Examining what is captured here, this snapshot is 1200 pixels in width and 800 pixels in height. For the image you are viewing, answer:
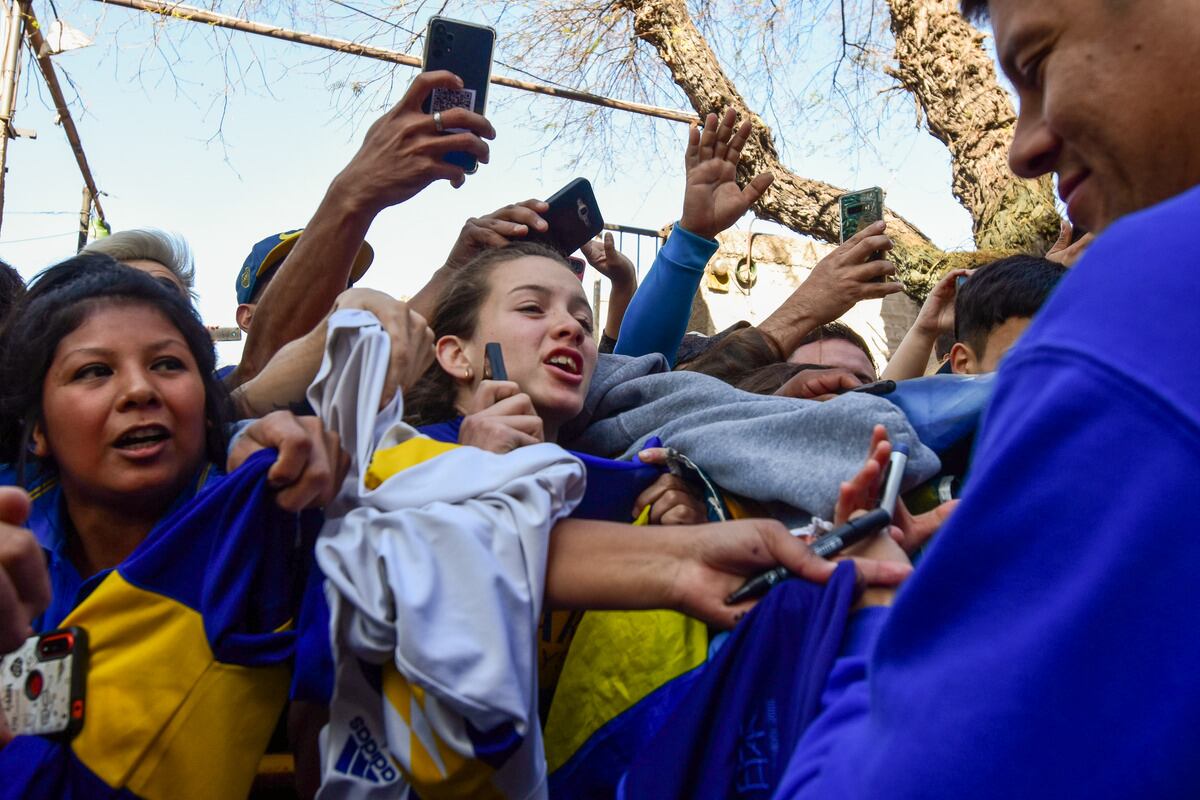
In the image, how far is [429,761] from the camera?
1355 mm

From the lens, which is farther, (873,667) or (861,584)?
(861,584)

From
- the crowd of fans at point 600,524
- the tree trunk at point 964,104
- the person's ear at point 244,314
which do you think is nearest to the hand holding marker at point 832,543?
the crowd of fans at point 600,524

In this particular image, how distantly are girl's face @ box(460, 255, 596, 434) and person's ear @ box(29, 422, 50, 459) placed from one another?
0.89m

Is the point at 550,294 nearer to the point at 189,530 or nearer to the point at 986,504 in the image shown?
the point at 189,530

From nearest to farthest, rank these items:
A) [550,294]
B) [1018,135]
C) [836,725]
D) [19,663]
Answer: [836,725], [1018,135], [19,663], [550,294]

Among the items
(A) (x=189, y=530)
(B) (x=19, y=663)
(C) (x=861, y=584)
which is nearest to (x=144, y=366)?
(A) (x=189, y=530)

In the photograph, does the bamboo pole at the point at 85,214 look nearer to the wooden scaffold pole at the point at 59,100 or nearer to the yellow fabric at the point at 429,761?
the wooden scaffold pole at the point at 59,100

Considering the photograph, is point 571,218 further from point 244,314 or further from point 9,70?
point 9,70

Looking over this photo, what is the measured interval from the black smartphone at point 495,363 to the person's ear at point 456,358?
165 mm

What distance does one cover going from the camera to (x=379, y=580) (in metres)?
1.38

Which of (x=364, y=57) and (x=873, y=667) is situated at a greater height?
(x=364, y=57)

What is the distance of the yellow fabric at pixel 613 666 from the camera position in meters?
1.60

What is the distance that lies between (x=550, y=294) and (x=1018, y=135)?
4.71ft

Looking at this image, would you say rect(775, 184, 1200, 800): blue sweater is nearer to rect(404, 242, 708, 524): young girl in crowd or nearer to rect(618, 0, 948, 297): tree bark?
rect(404, 242, 708, 524): young girl in crowd
